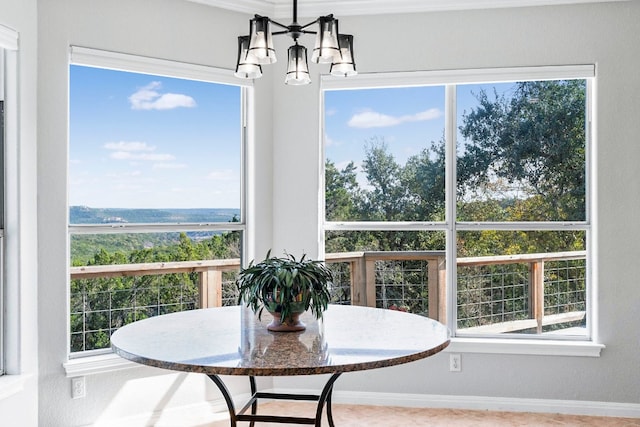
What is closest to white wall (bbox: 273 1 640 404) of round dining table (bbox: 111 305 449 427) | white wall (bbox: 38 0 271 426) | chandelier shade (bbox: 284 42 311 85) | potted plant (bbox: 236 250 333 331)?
white wall (bbox: 38 0 271 426)

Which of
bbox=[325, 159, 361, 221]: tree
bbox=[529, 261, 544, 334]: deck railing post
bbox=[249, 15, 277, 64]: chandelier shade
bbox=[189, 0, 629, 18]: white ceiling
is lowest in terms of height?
bbox=[529, 261, 544, 334]: deck railing post

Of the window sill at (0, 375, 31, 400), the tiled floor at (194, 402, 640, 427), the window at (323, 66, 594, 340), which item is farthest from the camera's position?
the window at (323, 66, 594, 340)

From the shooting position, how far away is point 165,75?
3504 millimetres

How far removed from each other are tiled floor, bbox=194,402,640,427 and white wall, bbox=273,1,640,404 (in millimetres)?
133

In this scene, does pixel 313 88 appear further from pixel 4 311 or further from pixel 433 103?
pixel 4 311

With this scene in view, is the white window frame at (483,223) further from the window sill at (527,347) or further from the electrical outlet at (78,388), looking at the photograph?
the electrical outlet at (78,388)

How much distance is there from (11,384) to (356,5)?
9.55 feet

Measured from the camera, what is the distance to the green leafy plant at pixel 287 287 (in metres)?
2.31

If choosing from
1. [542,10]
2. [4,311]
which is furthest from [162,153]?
[542,10]

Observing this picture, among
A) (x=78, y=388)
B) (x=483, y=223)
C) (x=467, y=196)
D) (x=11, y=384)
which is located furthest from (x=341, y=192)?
(x=11, y=384)

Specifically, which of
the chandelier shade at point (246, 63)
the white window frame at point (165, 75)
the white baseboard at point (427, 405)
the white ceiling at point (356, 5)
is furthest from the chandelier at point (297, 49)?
the white baseboard at point (427, 405)

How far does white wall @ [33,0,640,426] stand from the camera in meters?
3.15

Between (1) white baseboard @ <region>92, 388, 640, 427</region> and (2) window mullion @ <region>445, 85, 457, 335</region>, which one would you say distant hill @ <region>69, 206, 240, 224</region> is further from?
(2) window mullion @ <region>445, 85, 457, 335</region>

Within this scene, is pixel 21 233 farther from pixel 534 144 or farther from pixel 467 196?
pixel 534 144
